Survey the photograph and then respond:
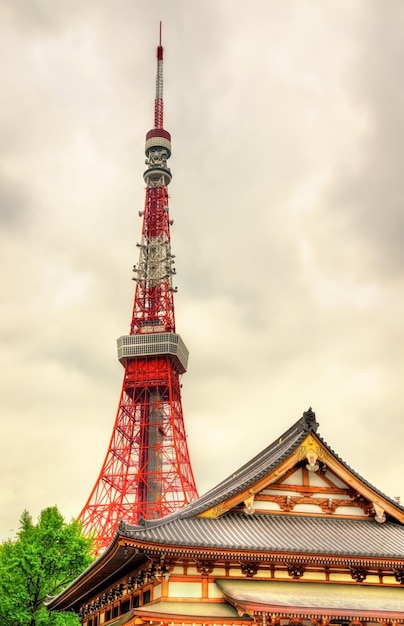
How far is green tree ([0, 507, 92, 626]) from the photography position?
26755 mm

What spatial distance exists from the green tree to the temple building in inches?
350

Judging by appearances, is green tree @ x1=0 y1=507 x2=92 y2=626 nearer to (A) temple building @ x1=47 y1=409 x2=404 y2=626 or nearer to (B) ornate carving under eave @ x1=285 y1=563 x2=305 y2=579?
(A) temple building @ x1=47 y1=409 x2=404 y2=626

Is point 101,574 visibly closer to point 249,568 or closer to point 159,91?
point 249,568

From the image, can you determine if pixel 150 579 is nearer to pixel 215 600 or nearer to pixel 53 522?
pixel 215 600

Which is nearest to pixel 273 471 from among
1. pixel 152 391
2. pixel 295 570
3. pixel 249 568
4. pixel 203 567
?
pixel 295 570

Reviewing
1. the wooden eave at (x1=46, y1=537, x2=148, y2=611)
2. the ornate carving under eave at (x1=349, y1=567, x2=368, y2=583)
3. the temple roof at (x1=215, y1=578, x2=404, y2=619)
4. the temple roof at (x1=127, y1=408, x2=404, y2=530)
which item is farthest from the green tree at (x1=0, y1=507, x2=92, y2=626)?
the ornate carving under eave at (x1=349, y1=567, x2=368, y2=583)

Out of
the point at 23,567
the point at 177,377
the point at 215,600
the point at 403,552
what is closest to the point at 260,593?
the point at 215,600

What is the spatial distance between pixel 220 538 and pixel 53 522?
16.0 meters

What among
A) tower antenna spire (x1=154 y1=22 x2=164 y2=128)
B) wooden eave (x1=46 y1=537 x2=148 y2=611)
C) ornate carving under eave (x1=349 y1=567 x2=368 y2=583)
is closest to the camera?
wooden eave (x1=46 y1=537 x2=148 y2=611)

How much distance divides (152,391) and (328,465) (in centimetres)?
5541

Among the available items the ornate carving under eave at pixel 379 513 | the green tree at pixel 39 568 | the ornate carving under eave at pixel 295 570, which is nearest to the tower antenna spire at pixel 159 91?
the green tree at pixel 39 568

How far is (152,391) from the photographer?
72.1 metres

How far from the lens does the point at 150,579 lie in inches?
615

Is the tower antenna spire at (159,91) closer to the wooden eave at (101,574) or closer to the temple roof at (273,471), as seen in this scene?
the wooden eave at (101,574)
